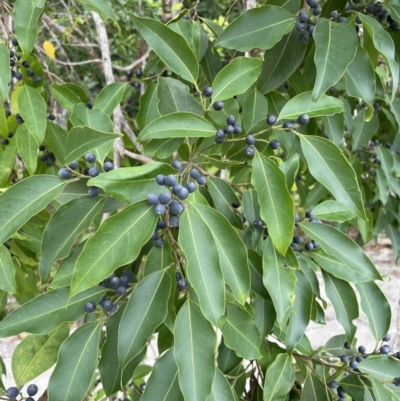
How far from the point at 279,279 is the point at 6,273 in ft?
1.99

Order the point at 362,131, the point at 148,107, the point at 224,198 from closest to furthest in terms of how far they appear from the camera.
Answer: the point at 224,198 < the point at 148,107 < the point at 362,131

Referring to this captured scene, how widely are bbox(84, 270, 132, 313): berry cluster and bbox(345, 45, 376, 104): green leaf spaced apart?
0.65 meters

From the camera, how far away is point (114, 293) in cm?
94

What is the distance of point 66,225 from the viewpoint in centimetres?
86

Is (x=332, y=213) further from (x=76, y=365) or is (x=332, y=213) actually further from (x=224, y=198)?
(x=76, y=365)

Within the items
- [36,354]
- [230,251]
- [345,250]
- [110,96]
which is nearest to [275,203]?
[230,251]

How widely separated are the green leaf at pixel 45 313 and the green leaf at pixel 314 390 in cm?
53

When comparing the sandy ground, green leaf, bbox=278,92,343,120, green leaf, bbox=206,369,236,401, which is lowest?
the sandy ground

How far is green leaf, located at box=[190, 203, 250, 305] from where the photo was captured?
768 millimetres

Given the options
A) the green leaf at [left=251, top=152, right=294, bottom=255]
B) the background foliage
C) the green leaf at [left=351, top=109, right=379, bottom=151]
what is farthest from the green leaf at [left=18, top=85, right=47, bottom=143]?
the green leaf at [left=351, top=109, right=379, bottom=151]

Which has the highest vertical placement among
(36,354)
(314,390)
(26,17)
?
(26,17)

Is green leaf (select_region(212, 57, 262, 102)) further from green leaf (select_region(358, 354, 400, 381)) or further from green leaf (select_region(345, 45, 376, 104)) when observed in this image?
green leaf (select_region(358, 354, 400, 381))

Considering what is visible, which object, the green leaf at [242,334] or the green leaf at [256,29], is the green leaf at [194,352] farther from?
the green leaf at [256,29]

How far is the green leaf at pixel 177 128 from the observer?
819mm
